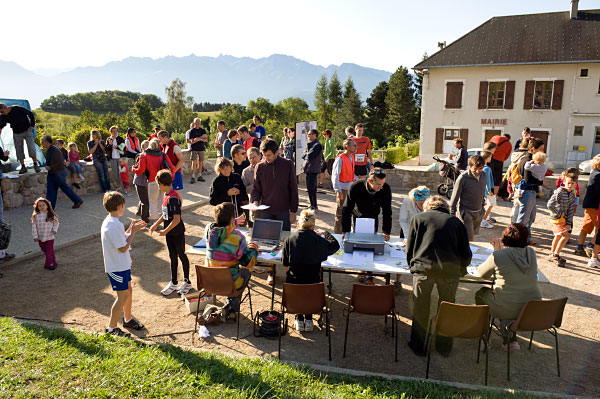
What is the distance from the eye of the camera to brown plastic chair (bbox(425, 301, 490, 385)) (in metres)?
3.82

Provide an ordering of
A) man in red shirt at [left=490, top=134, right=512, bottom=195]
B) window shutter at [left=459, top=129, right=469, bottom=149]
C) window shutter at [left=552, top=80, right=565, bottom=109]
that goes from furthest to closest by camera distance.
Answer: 1. window shutter at [left=459, top=129, right=469, bottom=149]
2. window shutter at [left=552, top=80, right=565, bottom=109]
3. man in red shirt at [left=490, top=134, right=512, bottom=195]

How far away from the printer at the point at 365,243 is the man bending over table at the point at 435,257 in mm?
710

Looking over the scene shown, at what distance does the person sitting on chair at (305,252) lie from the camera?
4414 millimetres

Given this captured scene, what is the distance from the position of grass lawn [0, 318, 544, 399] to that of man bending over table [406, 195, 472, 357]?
0.71 meters

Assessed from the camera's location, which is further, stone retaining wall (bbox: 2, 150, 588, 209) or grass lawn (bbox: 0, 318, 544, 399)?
stone retaining wall (bbox: 2, 150, 588, 209)

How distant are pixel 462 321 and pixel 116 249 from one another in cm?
358

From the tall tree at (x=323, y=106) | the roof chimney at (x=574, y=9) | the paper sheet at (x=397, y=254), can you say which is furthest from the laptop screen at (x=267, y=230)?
the tall tree at (x=323, y=106)

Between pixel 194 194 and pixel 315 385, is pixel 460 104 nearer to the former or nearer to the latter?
pixel 194 194

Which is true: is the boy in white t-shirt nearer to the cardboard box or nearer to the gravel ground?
the gravel ground

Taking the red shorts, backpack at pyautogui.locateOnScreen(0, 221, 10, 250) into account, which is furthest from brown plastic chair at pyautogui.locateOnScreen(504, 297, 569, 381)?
backpack at pyautogui.locateOnScreen(0, 221, 10, 250)

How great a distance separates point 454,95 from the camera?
24.7m

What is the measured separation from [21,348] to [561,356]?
5593mm

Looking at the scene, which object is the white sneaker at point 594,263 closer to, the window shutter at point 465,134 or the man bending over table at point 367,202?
the man bending over table at point 367,202

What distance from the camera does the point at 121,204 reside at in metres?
4.38
